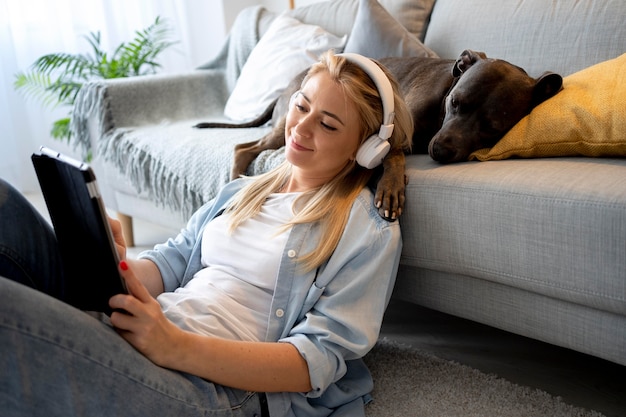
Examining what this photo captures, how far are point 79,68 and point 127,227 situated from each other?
4.37ft

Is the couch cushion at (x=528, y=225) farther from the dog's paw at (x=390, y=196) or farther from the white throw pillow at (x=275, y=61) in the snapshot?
the white throw pillow at (x=275, y=61)

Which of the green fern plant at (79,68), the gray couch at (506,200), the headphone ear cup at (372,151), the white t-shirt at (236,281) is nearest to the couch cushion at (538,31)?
the gray couch at (506,200)

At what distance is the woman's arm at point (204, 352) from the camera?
3.19ft

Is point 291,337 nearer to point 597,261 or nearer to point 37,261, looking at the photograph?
point 37,261

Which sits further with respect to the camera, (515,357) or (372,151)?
(515,357)

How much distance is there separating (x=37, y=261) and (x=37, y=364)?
0.91 ft

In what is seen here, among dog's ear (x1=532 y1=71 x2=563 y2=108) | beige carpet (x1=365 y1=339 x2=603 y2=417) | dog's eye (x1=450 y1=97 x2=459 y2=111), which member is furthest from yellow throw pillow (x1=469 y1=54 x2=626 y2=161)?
beige carpet (x1=365 y1=339 x2=603 y2=417)

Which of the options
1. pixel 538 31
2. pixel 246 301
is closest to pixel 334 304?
pixel 246 301

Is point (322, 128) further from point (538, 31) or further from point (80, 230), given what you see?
point (538, 31)

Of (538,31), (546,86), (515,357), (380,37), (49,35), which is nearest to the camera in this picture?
(546,86)

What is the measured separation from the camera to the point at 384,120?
1329 millimetres

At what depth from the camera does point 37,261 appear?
110cm

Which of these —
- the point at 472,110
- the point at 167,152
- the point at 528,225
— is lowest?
the point at 167,152

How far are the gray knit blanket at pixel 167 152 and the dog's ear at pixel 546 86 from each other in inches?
30.0
